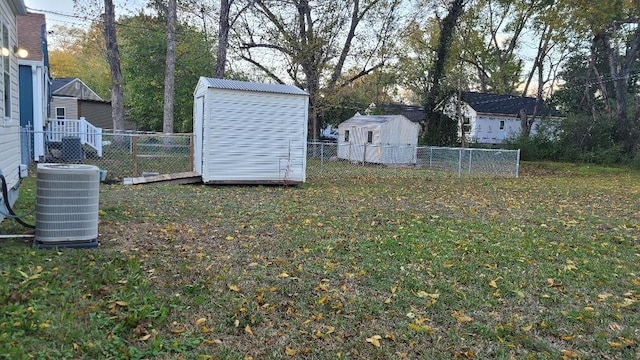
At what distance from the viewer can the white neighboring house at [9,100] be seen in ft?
18.7

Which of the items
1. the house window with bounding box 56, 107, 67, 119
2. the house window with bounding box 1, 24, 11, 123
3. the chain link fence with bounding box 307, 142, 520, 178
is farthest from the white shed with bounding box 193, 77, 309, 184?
the house window with bounding box 56, 107, 67, 119

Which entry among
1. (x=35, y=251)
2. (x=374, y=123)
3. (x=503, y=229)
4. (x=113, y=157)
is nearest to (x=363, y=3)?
(x=374, y=123)

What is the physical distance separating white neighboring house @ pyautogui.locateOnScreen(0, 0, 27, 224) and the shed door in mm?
3779

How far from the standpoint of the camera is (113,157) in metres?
14.8

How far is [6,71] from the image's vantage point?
621 centimetres

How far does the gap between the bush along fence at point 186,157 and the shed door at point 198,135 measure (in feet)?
0.67

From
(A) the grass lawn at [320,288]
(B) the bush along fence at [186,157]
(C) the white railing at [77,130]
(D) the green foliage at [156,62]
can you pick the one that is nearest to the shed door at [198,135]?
(B) the bush along fence at [186,157]

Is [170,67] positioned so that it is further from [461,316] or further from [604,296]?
[604,296]

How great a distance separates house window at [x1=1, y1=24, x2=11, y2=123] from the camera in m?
5.89

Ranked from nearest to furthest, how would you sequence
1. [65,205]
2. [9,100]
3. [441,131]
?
[65,205], [9,100], [441,131]

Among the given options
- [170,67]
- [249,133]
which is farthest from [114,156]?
[249,133]

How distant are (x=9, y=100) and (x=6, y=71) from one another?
43 cm

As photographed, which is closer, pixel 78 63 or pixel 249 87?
pixel 249 87

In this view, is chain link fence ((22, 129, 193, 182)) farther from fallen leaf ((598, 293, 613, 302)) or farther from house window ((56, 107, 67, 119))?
house window ((56, 107, 67, 119))
